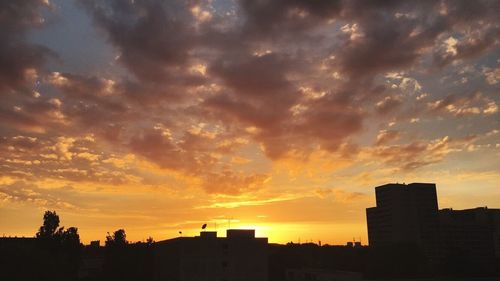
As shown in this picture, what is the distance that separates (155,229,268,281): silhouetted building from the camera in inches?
4063

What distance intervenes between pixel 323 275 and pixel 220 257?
22.9 meters

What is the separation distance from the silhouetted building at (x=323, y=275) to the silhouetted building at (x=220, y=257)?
11.5 m

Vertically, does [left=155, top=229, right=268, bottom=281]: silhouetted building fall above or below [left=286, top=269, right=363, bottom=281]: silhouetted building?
above

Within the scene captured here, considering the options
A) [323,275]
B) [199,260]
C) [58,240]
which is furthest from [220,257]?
[58,240]

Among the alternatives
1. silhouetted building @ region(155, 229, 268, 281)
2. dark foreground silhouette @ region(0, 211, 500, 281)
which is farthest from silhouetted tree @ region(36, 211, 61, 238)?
silhouetted building @ region(155, 229, 268, 281)

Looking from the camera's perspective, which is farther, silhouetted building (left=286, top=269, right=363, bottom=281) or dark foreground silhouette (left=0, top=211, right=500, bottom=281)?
silhouetted building (left=286, top=269, right=363, bottom=281)

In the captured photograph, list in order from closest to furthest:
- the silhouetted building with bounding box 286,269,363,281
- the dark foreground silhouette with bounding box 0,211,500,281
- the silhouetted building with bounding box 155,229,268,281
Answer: the dark foreground silhouette with bounding box 0,211,500,281 < the silhouetted building with bounding box 286,269,363,281 < the silhouetted building with bounding box 155,229,268,281

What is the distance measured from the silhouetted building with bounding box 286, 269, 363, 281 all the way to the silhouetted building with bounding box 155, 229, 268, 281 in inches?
453

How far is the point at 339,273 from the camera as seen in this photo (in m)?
102

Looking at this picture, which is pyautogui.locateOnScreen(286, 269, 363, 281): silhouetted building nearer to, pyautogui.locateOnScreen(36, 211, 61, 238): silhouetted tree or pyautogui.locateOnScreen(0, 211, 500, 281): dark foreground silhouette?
pyautogui.locateOnScreen(0, 211, 500, 281): dark foreground silhouette

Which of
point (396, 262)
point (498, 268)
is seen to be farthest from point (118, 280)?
point (498, 268)

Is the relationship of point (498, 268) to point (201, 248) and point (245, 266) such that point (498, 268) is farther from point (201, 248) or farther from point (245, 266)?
point (201, 248)

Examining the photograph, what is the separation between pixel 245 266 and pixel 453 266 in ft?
270

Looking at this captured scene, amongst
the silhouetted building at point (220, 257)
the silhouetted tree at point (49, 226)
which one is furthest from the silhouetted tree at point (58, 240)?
the silhouetted building at point (220, 257)
